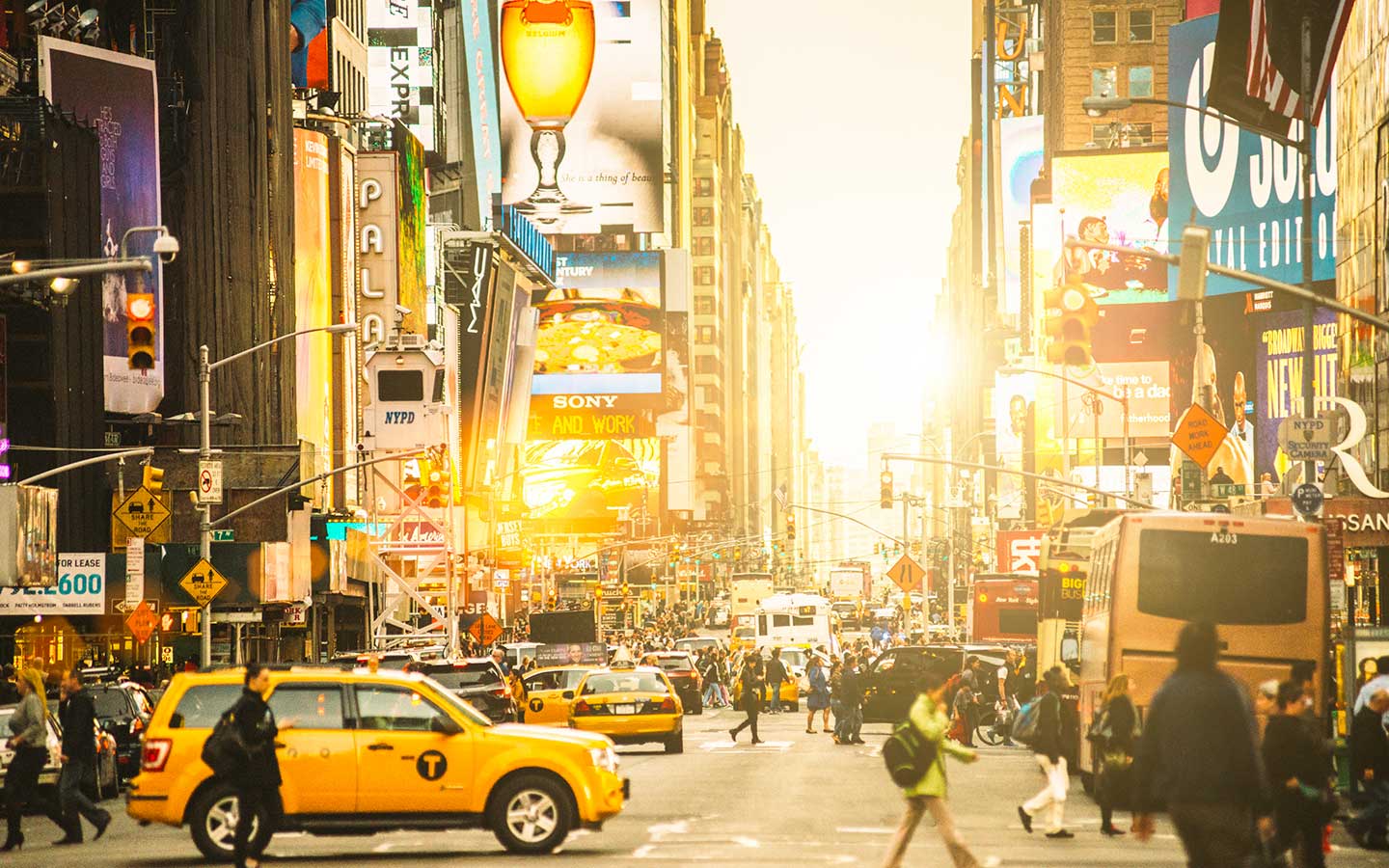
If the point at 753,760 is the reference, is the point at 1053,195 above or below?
above

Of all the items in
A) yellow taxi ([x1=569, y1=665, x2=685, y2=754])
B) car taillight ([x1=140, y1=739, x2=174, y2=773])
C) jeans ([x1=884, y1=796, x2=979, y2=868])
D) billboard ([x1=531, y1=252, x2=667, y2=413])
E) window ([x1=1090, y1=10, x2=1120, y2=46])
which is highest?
window ([x1=1090, y1=10, x2=1120, y2=46])

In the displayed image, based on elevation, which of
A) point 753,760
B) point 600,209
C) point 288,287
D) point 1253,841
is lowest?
point 753,760

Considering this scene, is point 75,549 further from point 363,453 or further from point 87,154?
point 363,453

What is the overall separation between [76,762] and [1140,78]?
98.9 meters

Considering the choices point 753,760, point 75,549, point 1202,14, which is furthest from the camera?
point 1202,14

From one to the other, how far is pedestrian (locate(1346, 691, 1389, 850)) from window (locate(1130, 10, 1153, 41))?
9694 cm

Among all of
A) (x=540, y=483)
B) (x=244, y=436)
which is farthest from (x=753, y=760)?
(x=540, y=483)

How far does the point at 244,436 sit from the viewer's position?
65.2 m

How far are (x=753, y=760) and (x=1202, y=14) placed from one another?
53.5m

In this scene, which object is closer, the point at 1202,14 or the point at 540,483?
the point at 1202,14

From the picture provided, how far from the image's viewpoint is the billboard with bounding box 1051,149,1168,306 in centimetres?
8912

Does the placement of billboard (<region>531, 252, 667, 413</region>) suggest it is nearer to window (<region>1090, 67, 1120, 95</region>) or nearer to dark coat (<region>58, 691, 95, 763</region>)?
window (<region>1090, 67, 1120, 95</region>)

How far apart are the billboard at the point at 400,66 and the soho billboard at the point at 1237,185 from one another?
41262mm

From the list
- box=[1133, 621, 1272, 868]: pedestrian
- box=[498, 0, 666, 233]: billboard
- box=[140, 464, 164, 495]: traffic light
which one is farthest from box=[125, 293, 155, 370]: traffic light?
box=[498, 0, 666, 233]: billboard
